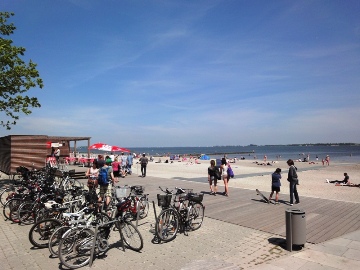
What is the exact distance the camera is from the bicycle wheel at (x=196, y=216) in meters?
7.71

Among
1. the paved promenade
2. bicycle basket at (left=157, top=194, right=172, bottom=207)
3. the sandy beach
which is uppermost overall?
bicycle basket at (left=157, top=194, right=172, bottom=207)

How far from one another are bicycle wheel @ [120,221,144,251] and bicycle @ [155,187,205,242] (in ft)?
2.06

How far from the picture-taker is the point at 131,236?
20.4 feet

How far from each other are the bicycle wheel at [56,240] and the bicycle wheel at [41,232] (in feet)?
1.71

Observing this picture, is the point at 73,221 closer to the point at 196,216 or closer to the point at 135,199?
the point at 135,199

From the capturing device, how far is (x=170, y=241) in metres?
6.78

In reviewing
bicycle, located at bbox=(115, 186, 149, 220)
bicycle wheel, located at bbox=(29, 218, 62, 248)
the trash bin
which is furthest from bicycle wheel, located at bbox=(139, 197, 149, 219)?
the trash bin

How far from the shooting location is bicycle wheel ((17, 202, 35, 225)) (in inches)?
311

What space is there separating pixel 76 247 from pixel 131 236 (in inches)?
48.9

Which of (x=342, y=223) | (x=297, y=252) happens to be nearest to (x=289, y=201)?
(x=342, y=223)

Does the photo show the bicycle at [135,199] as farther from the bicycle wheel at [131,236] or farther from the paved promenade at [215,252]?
the bicycle wheel at [131,236]

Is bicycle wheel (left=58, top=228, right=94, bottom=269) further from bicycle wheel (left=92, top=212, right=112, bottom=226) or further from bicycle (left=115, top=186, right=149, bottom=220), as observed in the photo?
bicycle (left=115, top=186, right=149, bottom=220)

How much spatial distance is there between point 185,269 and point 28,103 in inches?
519

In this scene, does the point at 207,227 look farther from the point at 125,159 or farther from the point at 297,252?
the point at 125,159
